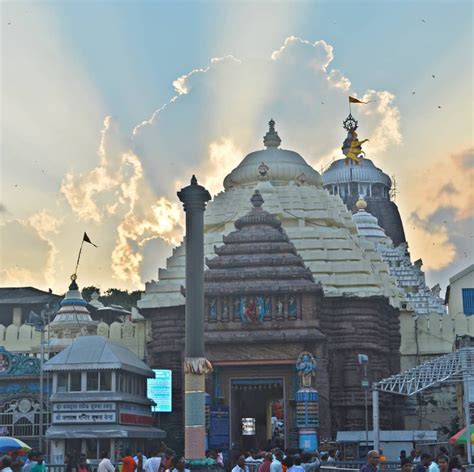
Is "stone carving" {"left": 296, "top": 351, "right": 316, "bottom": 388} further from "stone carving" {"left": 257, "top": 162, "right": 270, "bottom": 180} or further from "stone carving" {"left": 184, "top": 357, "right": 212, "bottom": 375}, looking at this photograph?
"stone carving" {"left": 257, "top": 162, "right": 270, "bottom": 180}

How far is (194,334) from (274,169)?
31.6 meters

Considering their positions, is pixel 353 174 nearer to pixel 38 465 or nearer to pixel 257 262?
pixel 257 262

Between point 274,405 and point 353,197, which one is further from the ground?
point 353,197

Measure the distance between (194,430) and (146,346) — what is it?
22005 millimetres

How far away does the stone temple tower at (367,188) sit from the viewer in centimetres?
11250

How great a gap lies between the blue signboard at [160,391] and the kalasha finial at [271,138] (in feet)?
70.6

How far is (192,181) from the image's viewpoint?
119ft

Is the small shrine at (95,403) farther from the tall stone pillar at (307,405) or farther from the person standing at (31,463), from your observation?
the person standing at (31,463)

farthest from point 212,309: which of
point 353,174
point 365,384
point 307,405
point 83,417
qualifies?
point 353,174

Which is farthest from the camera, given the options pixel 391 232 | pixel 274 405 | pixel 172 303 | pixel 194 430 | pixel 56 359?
pixel 391 232

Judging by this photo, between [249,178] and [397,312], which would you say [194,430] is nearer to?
[397,312]

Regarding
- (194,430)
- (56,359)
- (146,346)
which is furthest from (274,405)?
Result: (194,430)

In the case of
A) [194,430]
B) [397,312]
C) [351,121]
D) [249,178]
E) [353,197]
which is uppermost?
[351,121]

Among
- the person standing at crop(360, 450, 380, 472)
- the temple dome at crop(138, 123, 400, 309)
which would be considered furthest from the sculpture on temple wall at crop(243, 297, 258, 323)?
the person standing at crop(360, 450, 380, 472)
